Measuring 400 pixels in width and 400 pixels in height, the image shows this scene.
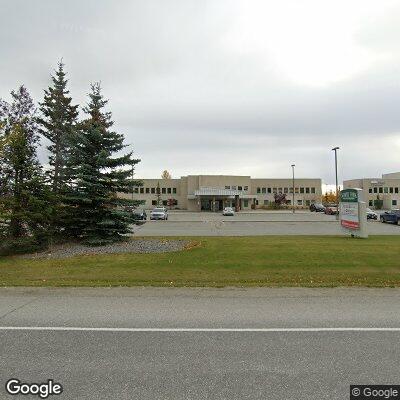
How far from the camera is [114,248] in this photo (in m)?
14.7

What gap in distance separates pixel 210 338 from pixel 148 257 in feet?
26.1

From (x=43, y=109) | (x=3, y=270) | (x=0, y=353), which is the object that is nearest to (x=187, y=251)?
(x=3, y=270)

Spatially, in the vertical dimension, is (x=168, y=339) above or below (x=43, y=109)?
below

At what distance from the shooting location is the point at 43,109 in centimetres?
3488

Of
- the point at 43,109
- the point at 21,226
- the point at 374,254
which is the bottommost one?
the point at 374,254

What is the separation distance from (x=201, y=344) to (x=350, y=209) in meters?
16.7

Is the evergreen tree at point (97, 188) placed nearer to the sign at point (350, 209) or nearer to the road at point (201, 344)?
the road at point (201, 344)

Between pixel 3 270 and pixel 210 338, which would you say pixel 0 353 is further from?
pixel 3 270

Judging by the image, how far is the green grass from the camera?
9.16m

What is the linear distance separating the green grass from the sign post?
12.8 ft

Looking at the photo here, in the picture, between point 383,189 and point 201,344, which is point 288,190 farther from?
point 201,344

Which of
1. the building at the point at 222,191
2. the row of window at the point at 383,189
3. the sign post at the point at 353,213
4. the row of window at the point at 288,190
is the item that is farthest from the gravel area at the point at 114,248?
the row of window at the point at 383,189

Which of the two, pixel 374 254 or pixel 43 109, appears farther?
pixel 43 109

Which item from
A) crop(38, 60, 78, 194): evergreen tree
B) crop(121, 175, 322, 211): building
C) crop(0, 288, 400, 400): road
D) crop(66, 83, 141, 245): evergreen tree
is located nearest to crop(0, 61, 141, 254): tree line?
crop(66, 83, 141, 245): evergreen tree
